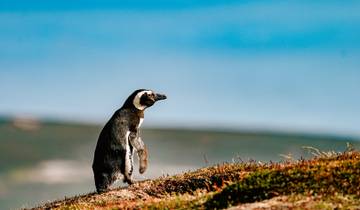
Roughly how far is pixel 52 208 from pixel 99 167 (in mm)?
1787

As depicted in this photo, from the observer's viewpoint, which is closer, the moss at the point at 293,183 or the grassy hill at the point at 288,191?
the grassy hill at the point at 288,191

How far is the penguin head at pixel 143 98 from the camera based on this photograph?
970 inches

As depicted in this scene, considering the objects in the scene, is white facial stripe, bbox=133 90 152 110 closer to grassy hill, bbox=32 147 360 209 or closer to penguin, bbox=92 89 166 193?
penguin, bbox=92 89 166 193

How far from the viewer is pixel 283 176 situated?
1947cm

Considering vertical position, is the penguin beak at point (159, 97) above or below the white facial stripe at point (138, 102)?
above

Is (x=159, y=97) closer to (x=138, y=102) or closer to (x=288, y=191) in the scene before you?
(x=138, y=102)

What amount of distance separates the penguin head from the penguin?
1.6 inches

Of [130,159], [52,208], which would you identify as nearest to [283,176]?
[130,159]

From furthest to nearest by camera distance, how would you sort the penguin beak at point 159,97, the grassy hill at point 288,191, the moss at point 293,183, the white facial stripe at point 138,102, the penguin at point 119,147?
the penguin beak at point 159,97 → the white facial stripe at point 138,102 → the penguin at point 119,147 → the moss at point 293,183 → the grassy hill at point 288,191

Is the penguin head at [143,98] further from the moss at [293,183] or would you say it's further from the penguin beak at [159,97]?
the moss at [293,183]

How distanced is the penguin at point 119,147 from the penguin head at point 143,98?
0.13 feet

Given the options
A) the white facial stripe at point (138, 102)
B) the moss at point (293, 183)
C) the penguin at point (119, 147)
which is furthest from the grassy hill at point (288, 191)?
the white facial stripe at point (138, 102)

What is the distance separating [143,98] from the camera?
2489 cm

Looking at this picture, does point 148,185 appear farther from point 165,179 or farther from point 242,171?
point 242,171
